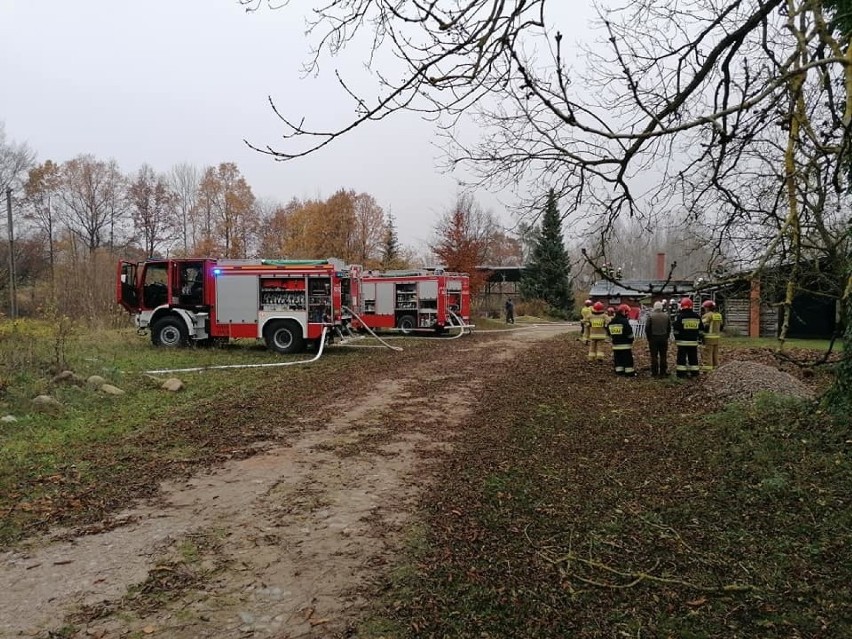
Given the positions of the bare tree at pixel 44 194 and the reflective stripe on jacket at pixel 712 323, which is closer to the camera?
the reflective stripe on jacket at pixel 712 323

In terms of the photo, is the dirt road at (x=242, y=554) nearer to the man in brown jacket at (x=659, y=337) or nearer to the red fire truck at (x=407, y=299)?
the man in brown jacket at (x=659, y=337)

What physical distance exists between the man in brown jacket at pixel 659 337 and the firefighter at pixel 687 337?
245 millimetres

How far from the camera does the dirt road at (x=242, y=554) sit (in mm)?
3150

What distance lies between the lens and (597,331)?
14398 millimetres

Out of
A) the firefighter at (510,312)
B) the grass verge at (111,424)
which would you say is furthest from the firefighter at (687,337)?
the firefighter at (510,312)

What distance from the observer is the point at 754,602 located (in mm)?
3205

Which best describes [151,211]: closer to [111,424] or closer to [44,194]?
[44,194]

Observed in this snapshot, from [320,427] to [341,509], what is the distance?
286cm

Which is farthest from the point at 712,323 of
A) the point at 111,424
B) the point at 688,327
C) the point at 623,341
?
the point at 111,424

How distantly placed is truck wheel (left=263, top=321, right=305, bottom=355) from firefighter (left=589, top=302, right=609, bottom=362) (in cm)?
764

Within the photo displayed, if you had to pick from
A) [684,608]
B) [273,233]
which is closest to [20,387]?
[684,608]

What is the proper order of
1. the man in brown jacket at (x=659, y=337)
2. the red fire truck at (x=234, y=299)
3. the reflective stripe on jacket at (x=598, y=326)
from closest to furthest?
the man in brown jacket at (x=659, y=337) < the reflective stripe on jacket at (x=598, y=326) < the red fire truck at (x=234, y=299)

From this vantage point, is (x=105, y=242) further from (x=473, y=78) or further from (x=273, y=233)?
(x=473, y=78)

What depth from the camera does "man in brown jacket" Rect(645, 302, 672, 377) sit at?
11875mm
